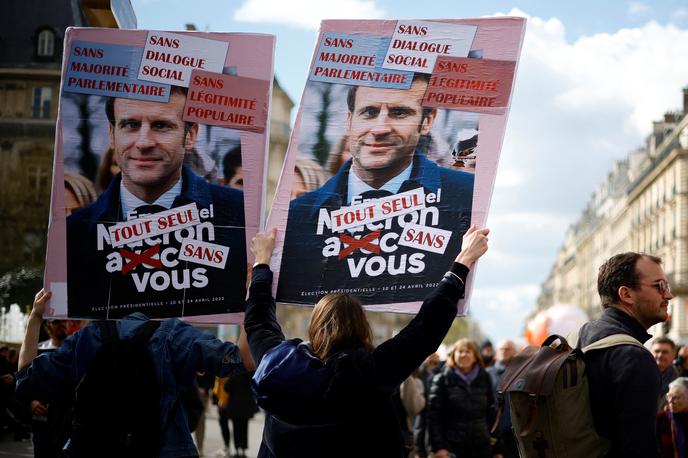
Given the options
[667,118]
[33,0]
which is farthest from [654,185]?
[33,0]

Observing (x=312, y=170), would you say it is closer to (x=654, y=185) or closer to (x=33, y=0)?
(x=33, y=0)

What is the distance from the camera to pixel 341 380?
11.9 ft

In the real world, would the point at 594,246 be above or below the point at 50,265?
above

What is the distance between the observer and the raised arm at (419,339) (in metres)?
3.71

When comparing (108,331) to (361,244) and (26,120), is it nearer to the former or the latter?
(361,244)

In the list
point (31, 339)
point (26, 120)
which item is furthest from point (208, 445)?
point (31, 339)

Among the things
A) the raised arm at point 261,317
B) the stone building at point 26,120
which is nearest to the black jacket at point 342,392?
the raised arm at point 261,317

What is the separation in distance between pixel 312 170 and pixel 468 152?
0.84 meters

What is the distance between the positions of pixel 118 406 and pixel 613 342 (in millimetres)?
2054

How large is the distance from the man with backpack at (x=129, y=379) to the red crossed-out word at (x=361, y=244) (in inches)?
35.3

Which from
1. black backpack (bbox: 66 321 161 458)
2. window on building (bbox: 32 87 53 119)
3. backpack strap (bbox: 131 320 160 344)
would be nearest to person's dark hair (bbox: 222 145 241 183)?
backpack strap (bbox: 131 320 160 344)

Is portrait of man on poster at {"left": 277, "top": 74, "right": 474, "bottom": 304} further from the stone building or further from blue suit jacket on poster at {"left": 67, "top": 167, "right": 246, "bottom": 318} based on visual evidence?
the stone building

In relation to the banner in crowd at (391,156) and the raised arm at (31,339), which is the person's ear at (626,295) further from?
the raised arm at (31,339)

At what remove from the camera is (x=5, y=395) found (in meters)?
9.78
